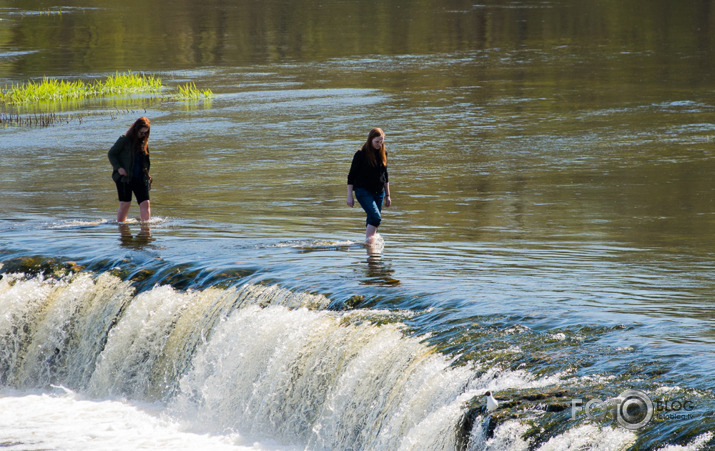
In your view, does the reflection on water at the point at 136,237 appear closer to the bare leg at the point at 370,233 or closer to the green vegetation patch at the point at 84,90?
the bare leg at the point at 370,233

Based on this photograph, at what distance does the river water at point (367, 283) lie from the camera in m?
10.2

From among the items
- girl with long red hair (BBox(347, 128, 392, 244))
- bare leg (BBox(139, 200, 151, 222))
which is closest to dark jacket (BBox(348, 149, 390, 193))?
girl with long red hair (BBox(347, 128, 392, 244))

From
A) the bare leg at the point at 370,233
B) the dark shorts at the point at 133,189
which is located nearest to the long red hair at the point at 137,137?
the dark shorts at the point at 133,189

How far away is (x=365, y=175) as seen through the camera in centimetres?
1517

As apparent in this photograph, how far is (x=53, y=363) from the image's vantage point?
1530 cm

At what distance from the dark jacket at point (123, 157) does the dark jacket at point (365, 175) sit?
3.80 metres

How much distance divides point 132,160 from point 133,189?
2.52 feet

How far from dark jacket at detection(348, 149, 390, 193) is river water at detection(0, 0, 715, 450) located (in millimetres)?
1033

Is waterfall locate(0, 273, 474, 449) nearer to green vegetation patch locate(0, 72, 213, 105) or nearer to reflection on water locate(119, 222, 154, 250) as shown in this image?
reflection on water locate(119, 222, 154, 250)

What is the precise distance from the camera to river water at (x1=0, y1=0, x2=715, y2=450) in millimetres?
10219

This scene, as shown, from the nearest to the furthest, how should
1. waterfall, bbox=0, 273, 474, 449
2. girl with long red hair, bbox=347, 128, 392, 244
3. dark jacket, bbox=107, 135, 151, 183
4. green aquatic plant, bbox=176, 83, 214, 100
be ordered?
waterfall, bbox=0, 273, 474, 449
girl with long red hair, bbox=347, 128, 392, 244
dark jacket, bbox=107, 135, 151, 183
green aquatic plant, bbox=176, 83, 214, 100

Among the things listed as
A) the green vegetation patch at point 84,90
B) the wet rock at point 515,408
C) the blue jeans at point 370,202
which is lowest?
the wet rock at point 515,408

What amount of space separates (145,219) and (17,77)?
31333 mm

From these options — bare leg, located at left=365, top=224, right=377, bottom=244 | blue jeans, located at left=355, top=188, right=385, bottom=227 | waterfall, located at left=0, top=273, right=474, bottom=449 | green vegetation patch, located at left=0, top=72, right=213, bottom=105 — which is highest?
green vegetation patch, located at left=0, top=72, right=213, bottom=105
